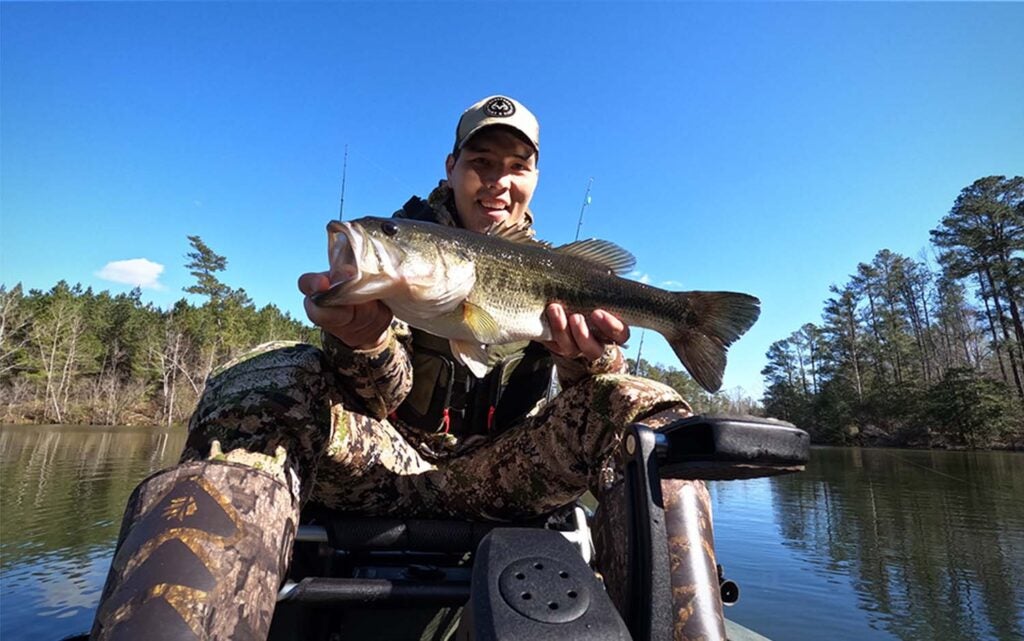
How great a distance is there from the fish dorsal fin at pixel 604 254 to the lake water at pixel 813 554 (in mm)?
5133

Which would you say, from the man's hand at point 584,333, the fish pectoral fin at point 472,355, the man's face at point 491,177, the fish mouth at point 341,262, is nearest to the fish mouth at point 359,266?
the fish mouth at point 341,262

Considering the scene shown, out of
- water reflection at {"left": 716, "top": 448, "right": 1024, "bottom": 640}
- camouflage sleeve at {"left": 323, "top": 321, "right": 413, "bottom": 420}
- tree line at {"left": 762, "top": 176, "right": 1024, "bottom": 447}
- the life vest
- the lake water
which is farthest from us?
tree line at {"left": 762, "top": 176, "right": 1024, "bottom": 447}

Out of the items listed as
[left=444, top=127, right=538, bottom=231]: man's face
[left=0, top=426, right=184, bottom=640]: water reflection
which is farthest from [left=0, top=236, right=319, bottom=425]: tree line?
[left=444, top=127, right=538, bottom=231]: man's face

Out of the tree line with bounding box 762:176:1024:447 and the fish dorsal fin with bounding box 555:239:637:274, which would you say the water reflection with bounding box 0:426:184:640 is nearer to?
the fish dorsal fin with bounding box 555:239:637:274

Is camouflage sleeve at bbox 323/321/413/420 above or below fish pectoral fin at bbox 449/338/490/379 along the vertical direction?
below

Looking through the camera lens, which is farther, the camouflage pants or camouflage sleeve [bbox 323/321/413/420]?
camouflage sleeve [bbox 323/321/413/420]

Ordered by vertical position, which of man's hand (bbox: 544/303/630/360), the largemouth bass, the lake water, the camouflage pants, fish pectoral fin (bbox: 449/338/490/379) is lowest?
the lake water

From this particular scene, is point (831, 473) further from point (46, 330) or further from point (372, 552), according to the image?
point (46, 330)

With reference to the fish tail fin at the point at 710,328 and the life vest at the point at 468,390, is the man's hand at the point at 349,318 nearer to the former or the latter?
the life vest at the point at 468,390

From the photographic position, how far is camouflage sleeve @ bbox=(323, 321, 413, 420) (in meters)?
2.41

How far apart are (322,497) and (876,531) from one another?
526 inches

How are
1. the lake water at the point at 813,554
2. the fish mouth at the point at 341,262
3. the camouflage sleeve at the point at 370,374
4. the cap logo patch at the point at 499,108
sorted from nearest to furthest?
the fish mouth at the point at 341,262 → the camouflage sleeve at the point at 370,374 → the cap logo patch at the point at 499,108 → the lake water at the point at 813,554

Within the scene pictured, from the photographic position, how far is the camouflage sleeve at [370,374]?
2.41 meters

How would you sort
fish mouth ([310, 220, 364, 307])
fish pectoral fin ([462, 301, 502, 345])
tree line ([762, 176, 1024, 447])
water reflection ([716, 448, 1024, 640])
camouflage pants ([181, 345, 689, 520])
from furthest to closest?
tree line ([762, 176, 1024, 447]) → water reflection ([716, 448, 1024, 640]) → fish pectoral fin ([462, 301, 502, 345]) → fish mouth ([310, 220, 364, 307]) → camouflage pants ([181, 345, 689, 520])
